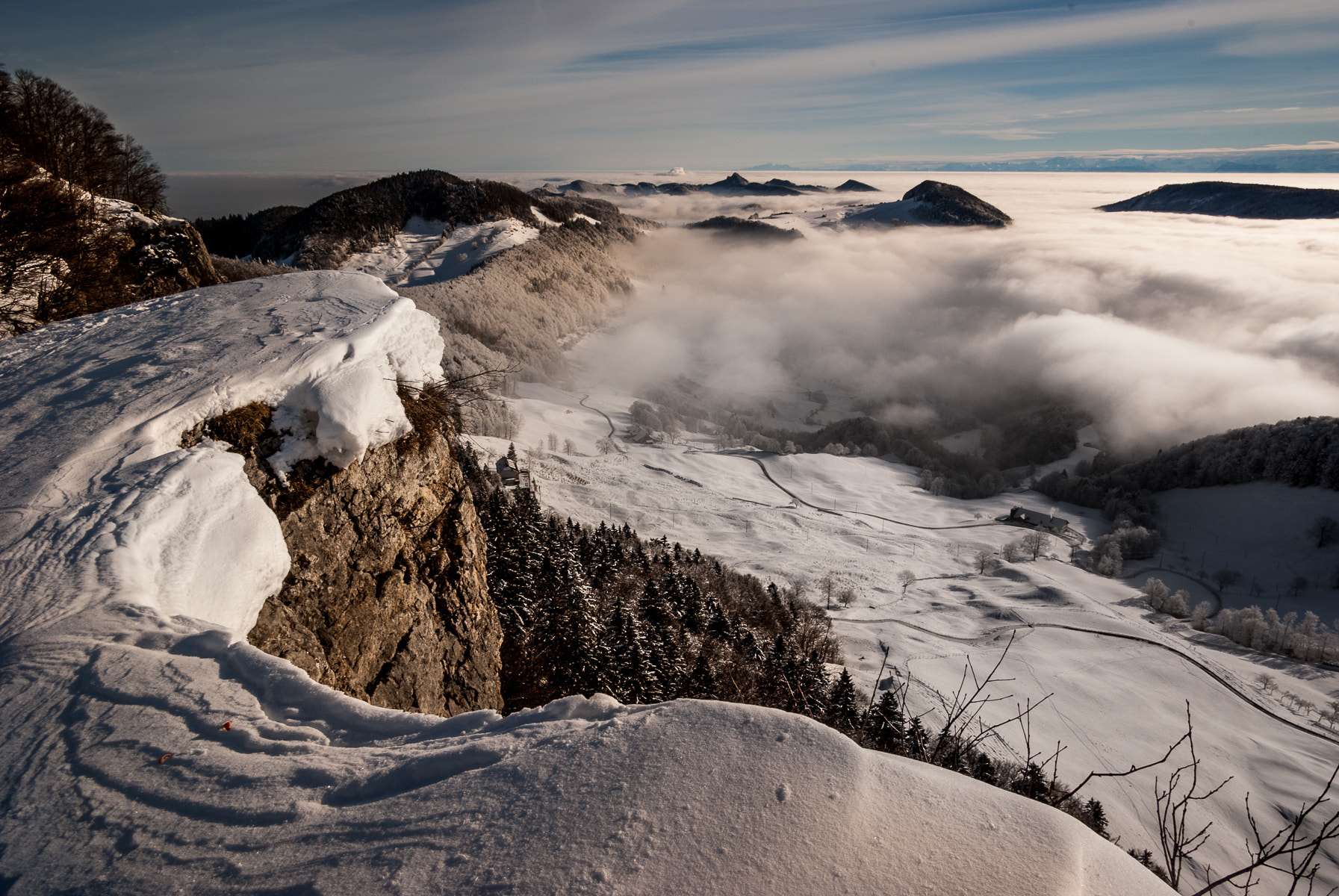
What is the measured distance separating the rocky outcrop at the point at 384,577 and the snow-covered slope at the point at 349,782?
108cm

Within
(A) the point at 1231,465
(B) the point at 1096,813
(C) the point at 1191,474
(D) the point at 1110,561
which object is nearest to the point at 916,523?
(D) the point at 1110,561

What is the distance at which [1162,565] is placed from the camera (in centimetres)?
9175

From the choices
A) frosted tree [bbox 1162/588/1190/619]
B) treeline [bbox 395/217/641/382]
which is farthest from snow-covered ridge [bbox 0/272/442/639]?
treeline [bbox 395/217/641/382]

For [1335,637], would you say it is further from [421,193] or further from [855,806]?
[421,193]

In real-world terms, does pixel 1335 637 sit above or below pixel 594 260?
below

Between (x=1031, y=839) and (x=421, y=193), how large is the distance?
17092 cm

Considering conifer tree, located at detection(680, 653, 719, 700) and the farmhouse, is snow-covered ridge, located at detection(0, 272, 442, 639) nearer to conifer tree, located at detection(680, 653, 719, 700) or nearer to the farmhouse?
conifer tree, located at detection(680, 653, 719, 700)

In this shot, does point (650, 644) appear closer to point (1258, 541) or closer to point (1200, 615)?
point (1200, 615)

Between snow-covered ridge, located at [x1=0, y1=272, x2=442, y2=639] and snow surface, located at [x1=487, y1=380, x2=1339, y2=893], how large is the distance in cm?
1065

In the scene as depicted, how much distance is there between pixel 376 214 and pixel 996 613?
148070mm

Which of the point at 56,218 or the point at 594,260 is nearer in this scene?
the point at 56,218

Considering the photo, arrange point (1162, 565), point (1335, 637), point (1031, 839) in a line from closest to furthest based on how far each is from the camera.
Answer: point (1031, 839)
point (1335, 637)
point (1162, 565)

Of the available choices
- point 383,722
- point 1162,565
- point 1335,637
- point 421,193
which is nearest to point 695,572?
point 383,722

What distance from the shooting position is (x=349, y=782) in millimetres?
3207
